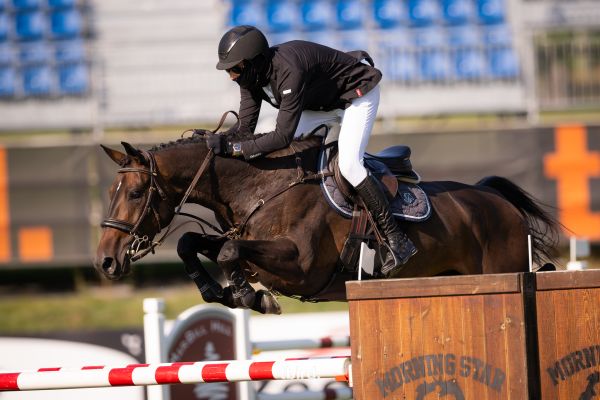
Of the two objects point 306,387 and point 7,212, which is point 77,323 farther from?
point 306,387

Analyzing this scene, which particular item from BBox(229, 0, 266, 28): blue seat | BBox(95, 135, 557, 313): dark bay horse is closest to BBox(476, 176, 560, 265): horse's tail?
BBox(95, 135, 557, 313): dark bay horse

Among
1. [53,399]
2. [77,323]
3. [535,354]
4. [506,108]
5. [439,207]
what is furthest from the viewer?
[506,108]

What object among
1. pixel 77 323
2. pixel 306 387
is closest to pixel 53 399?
pixel 306 387

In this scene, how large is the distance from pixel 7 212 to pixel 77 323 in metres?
1.55

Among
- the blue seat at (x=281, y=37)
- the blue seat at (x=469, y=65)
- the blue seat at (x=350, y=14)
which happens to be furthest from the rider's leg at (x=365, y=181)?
the blue seat at (x=350, y=14)

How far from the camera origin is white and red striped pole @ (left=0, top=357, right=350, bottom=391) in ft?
13.1

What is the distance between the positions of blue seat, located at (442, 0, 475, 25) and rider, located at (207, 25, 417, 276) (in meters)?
7.40

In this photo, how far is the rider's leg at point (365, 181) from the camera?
15.9 feet

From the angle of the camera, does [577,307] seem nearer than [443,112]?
Yes

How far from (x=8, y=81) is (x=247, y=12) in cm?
326

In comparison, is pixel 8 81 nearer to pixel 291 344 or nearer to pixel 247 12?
pixel 247 12

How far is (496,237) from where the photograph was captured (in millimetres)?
5652

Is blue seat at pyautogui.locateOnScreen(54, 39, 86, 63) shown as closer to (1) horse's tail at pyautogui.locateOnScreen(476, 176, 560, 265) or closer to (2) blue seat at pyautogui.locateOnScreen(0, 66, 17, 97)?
(2) blue seat at pyautogui.locateOnScreen(0, 66, 17, 97)

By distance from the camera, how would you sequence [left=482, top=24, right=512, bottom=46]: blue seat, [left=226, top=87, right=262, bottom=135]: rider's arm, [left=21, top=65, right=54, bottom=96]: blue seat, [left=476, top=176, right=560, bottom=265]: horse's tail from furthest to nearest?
[left=21, top=65, right=54, bottom=96]: blue seat, [left=482, top=24, right=512, bottom=46]: blue seat, [left=476, top=176, right=560, bottom=265]: horse's tail, [left=226, top=87, right=262, bottom=135]: rider's arm
